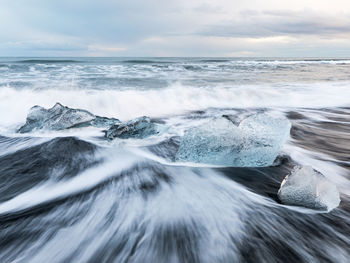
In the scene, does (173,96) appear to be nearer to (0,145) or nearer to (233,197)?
(0,145)

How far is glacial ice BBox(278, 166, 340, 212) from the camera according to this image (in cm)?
214

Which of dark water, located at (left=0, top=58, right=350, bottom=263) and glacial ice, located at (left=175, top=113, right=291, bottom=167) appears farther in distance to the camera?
glacial ice, located at (left=175, top=113, right=291, bottom=167)

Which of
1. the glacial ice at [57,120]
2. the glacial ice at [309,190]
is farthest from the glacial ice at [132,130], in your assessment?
the glacial ice at [309,190]

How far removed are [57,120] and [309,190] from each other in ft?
14.0

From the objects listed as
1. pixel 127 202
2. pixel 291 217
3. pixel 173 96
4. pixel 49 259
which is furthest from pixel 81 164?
pixel 173 96

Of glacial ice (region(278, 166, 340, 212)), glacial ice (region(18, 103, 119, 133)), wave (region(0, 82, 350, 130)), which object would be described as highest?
glacial ice (region(278, 166, 340, 212))

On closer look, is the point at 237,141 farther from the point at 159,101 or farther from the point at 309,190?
the point at 159,101

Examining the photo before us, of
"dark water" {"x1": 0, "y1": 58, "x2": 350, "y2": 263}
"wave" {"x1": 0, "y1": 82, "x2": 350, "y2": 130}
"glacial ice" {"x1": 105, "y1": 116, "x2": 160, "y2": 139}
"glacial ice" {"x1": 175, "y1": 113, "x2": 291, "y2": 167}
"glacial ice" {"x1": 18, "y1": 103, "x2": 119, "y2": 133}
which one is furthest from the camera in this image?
"wave" {"x1": 0, "y1": 82, "x2": 350, "y2": 130}

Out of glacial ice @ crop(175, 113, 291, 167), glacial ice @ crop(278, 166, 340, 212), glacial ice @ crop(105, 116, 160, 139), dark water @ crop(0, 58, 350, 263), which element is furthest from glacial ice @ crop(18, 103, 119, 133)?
glacial ice @ crop(278, 166, 340, 212)

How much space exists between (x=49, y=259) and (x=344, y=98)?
9.59 meters

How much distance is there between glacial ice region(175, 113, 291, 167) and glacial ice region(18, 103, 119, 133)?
262cm

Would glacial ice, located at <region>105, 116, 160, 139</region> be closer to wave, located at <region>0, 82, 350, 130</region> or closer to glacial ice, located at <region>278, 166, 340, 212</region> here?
wave, located at <region>0, 82, 350, 130</region>

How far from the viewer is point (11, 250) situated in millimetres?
1867

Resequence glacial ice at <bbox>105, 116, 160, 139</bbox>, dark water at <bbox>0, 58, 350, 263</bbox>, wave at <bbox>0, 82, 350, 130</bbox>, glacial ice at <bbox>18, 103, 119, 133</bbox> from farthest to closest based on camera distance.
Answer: wave at <bbox>0, 82, 350, 130</bbox> < glacial ice at <bbox>18, 103, 119, 133</bbox> < glacial ice at <bbox>105, 116, 160, 139</bbox> < dark water at <bbox>0, 58, 350, 263</bbox>
